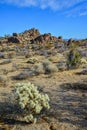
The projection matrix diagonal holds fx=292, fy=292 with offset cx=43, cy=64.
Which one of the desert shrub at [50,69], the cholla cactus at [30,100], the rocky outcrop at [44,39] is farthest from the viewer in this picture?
the rocky outcrop at [44,39]

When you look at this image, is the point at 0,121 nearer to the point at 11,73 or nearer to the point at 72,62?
the point at 11,73

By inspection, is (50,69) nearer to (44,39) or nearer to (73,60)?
(73,60)

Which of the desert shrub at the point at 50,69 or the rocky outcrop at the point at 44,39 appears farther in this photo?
the rocky outcrop at the point at 44,39

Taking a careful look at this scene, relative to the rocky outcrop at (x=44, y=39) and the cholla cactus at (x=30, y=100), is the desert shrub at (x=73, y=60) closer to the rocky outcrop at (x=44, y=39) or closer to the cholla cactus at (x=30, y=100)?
the cholla cactus at (x=30, y=100)

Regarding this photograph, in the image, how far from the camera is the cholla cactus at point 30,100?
9931 millimetres

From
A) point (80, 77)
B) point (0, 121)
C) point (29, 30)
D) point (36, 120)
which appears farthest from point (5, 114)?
point (29, 30)

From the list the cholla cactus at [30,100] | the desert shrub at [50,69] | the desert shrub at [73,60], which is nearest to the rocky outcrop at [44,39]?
the desert shrub at [73,60]

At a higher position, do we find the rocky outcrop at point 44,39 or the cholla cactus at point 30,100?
the rocky outcrop at point 44,39

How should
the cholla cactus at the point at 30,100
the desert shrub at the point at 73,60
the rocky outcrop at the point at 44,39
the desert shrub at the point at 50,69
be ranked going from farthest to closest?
the rocky outcrop at the point at 44,39
the desert shrub at the point at 73,60
the desert shrub at the point at 50,69
the cholla cactus at the point at 30,100

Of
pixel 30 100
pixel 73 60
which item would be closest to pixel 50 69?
pixel 73 60

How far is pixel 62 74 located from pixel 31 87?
781 centimetres

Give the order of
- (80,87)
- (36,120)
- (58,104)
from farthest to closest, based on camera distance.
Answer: (80,87), (58,104), (36,120)

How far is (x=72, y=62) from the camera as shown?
833 inches

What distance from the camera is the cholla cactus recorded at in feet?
32.6
